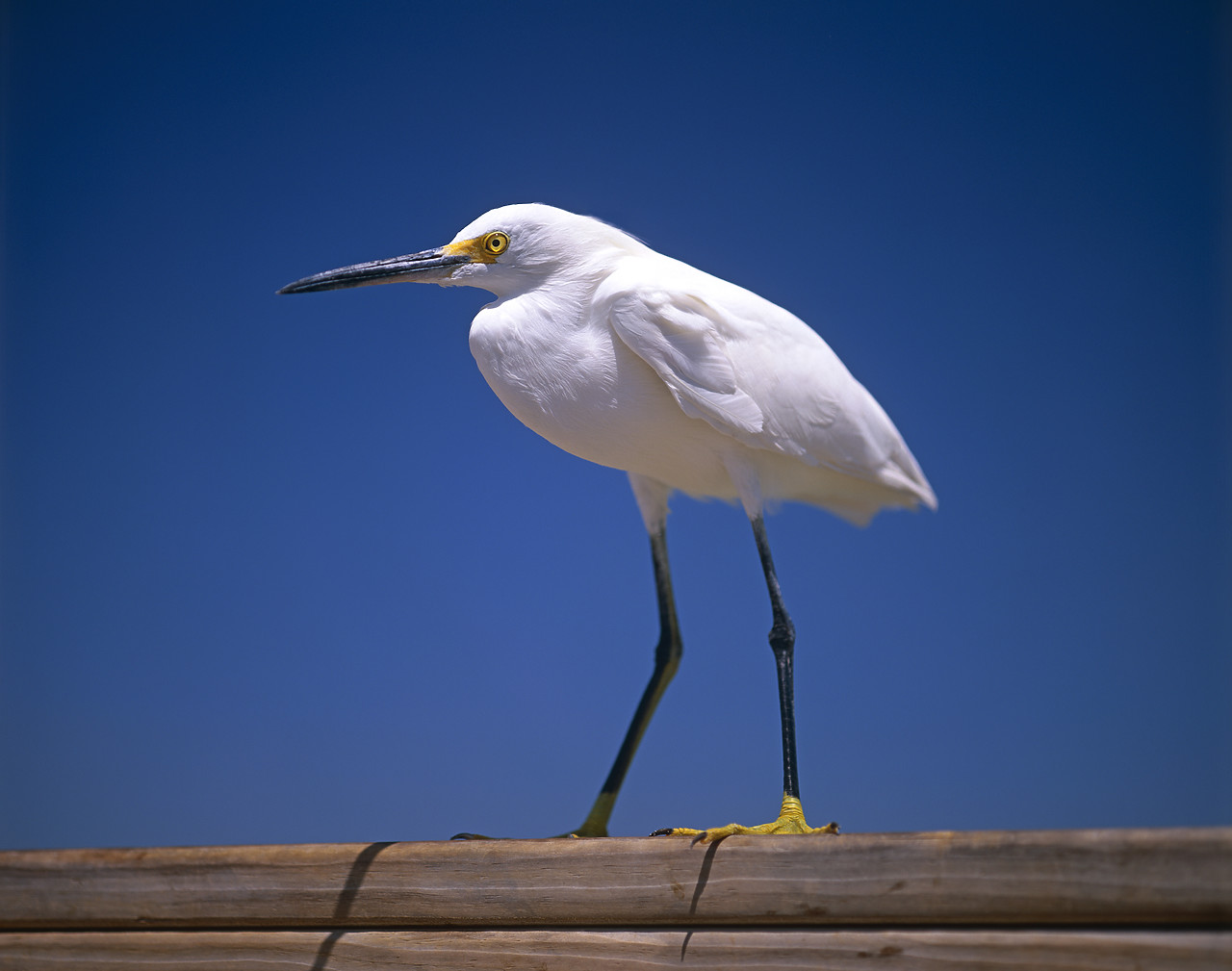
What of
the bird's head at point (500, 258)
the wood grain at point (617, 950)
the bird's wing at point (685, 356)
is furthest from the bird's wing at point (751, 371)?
the wood grain at point (617, 950)

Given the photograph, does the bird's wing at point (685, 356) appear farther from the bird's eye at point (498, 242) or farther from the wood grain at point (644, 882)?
the wood grain at point (644, 882)

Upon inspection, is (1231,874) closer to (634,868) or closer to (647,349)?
(634,868)

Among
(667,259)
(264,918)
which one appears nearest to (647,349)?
(667,259)

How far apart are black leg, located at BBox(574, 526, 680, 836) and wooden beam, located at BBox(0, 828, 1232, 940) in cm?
44

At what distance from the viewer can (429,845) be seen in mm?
1115

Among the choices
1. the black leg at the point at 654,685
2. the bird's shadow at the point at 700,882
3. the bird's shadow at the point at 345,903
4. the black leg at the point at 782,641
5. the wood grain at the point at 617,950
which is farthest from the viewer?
the black leg at the point at 654,685

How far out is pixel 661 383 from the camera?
142 cm

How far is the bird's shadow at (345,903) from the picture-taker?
1109 millimetres

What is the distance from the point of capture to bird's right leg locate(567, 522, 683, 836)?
4.98ft

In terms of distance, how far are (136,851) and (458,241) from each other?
104cm

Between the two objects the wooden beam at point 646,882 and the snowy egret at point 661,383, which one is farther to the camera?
the snowy egret at point 661,383

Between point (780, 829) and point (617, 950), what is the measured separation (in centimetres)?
30

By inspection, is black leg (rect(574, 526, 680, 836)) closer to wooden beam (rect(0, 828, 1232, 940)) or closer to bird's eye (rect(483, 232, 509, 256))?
wooden beam (rect(0, 828, 1232, 940))

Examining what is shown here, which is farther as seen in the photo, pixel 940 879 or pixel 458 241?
pixel 458 241
